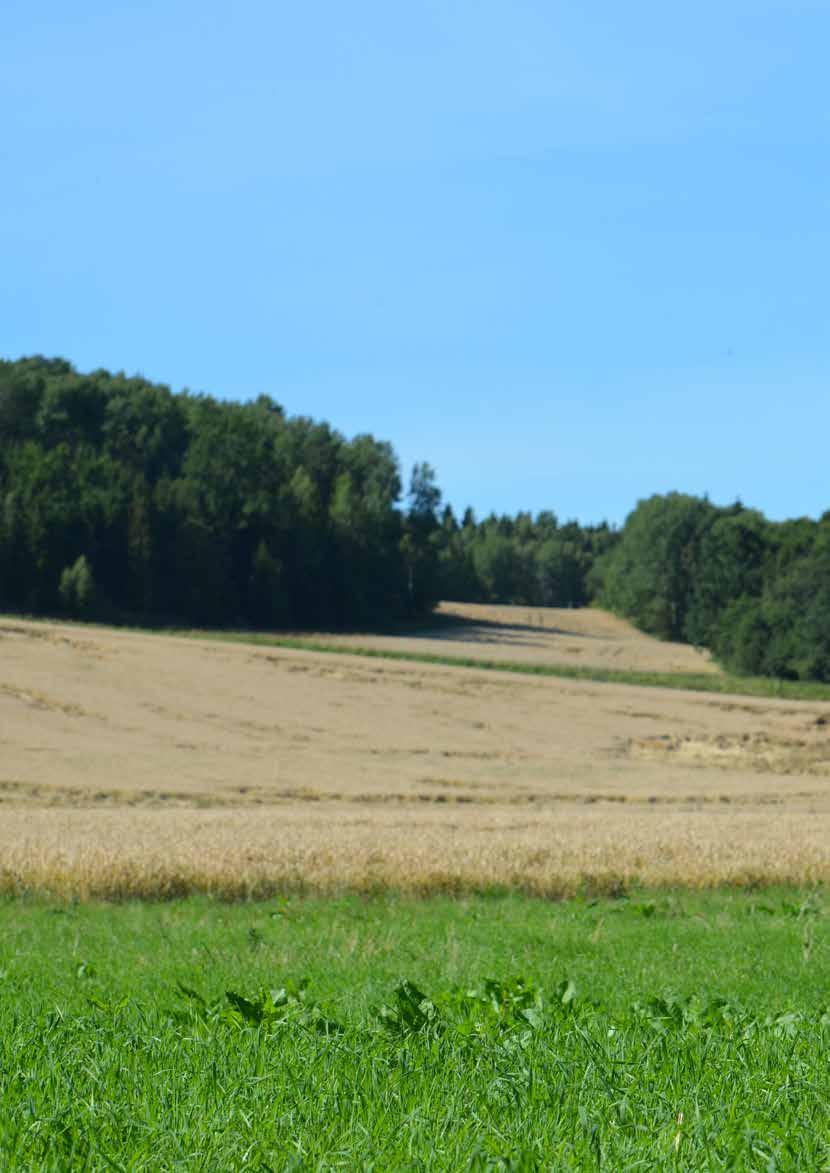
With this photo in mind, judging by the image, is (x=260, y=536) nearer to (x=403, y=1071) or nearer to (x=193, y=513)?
(x=193, y=513)

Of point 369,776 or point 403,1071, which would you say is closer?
point 403,1071

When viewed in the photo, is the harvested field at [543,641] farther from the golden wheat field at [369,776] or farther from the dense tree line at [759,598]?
the golden wheat field at [369,776]

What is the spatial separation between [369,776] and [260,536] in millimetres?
59776

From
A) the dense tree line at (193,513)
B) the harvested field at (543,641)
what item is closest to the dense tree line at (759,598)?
the harvested field at (543,641)

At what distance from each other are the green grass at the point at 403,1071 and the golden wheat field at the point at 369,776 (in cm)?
817

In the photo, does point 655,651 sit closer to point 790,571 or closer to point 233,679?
point 790,571

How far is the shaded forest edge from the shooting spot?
256 ft

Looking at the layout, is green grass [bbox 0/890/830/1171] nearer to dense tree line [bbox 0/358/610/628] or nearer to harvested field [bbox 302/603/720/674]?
harvested field [bbox 302/603/720/674]

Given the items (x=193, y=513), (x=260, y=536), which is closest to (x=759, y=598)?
(x=260, y=536)

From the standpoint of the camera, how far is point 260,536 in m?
94.3

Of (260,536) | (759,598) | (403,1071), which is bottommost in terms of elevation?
(403,1071)

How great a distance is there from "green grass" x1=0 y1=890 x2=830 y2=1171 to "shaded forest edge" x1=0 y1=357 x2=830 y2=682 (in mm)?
69326

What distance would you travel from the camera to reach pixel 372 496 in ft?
386

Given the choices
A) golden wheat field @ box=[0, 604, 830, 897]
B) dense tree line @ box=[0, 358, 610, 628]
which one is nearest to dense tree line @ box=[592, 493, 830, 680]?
golden wheat field @ box=[0, 604, 830, 897]
